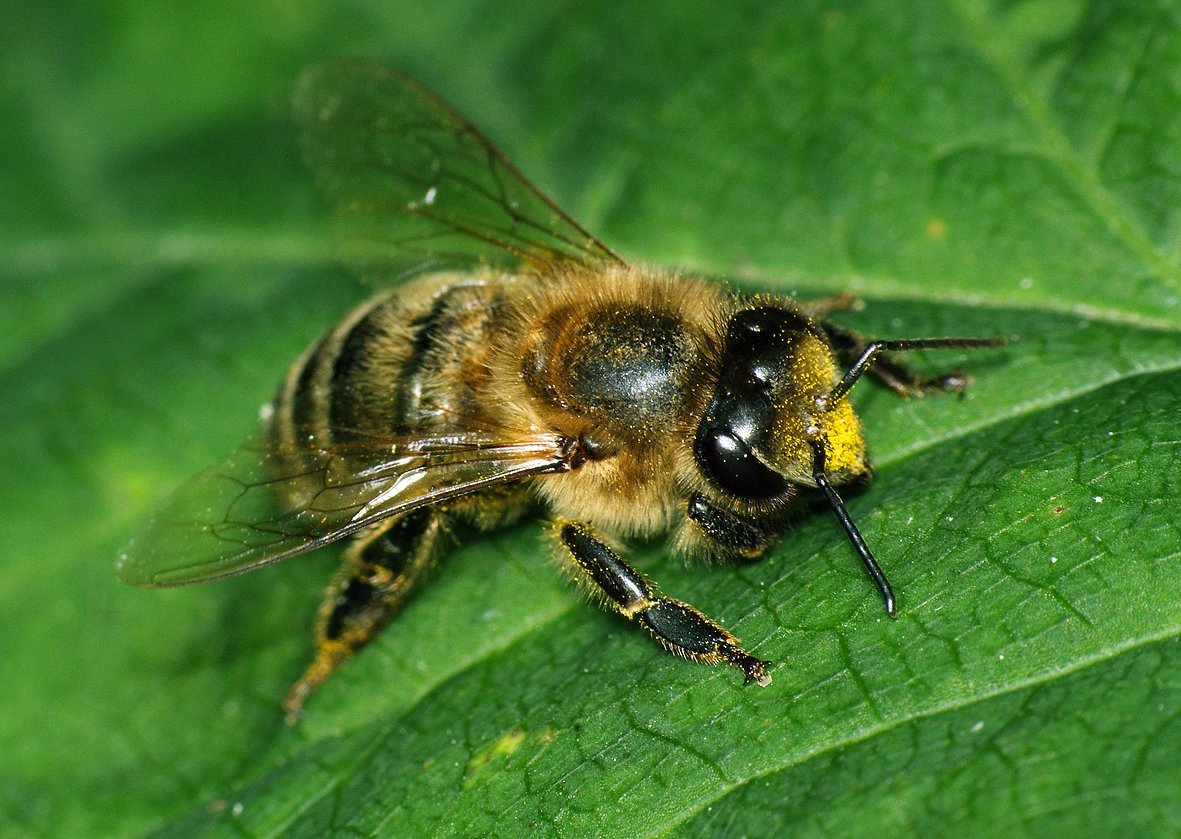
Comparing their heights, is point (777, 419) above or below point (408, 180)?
below

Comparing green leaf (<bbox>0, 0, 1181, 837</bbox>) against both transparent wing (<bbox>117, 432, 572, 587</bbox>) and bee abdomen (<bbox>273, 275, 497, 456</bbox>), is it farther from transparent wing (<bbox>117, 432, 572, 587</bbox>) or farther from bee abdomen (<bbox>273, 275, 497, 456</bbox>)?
bee abdomen (<bbox>273, 275, 497, 456</bbox>)

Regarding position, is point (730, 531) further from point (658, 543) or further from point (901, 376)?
point (901, 376)

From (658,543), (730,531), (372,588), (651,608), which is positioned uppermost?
(730,531)

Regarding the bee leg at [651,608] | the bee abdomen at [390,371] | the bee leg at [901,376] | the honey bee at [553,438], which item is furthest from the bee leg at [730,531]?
the bee abdomen at [390,371]

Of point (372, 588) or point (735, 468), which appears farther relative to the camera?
point (372, 588)

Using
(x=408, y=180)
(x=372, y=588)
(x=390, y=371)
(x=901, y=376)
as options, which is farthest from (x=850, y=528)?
(x=408, y=180)

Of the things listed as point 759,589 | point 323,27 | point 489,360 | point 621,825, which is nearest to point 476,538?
point 489,360

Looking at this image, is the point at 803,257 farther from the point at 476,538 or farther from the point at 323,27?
the point at 323,27

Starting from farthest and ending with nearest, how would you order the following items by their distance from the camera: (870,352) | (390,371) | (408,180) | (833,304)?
1. (408,180)
2. (833,304)
3. (390,371)
4. (870,352)

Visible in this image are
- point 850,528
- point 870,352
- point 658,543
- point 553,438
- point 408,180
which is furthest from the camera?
point 408,180

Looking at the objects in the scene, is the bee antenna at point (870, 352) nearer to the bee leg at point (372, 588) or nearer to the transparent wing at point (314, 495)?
the transparent wing at point (314, 495)
